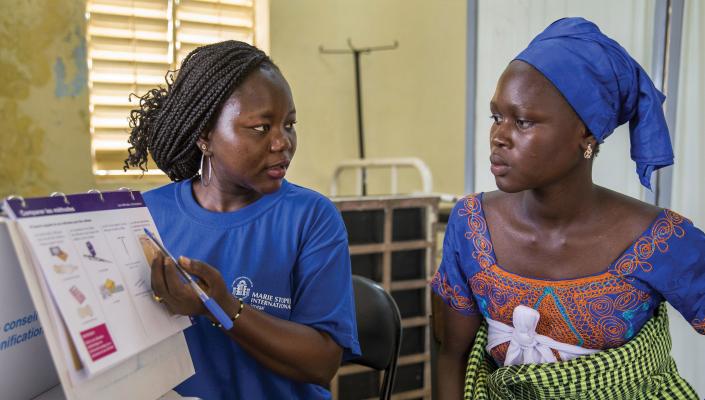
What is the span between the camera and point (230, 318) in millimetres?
977

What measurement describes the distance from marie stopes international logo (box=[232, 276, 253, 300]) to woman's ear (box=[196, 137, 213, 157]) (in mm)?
257

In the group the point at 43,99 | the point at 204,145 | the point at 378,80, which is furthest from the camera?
the point at 378,80

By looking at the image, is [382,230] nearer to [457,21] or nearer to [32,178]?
[32,178]

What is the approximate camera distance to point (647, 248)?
1197 millimetres

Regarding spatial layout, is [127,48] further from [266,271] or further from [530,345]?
[530,345]

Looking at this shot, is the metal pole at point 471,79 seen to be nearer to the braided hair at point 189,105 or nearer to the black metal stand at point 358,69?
the braided hair at point 189,105

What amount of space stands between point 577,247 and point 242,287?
2.11ft

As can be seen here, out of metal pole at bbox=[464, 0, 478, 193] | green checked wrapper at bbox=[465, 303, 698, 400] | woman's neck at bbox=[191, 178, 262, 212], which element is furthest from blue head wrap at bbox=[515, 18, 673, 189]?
metal pole at bbox=[464, 0, 478, 193]

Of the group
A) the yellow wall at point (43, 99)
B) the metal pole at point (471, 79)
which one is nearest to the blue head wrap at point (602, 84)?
the metal pole at point (471, 79)

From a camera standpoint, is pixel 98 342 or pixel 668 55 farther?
pixel 668 55

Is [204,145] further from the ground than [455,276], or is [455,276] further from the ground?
[204,145]

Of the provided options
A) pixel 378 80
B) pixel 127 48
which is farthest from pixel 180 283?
pixel 378 80

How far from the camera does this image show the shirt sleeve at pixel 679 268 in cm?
117

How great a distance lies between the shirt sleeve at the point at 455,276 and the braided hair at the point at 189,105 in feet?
1.65
